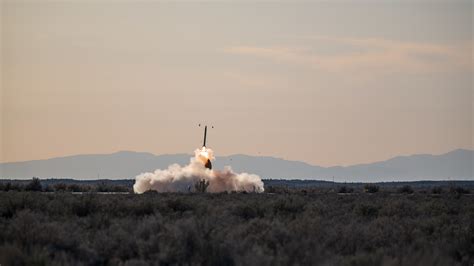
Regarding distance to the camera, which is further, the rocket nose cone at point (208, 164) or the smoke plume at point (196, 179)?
the rocket nose cone at point (208, 164)

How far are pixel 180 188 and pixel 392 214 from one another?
4343 cm

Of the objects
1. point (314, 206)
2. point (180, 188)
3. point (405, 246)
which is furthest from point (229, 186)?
point (405, 246)

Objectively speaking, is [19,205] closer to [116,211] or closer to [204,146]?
[116,211]

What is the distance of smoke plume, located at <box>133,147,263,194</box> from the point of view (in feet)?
283

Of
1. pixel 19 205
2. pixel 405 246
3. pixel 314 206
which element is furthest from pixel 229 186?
pixel 405 246

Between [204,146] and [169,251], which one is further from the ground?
[204,146]

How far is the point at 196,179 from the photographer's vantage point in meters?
86.7

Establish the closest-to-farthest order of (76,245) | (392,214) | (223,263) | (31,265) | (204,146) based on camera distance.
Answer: (31,265) < (223,263) < (76,245) < (392,214) < (204,146)

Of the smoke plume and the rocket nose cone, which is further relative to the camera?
the rocket nose cone

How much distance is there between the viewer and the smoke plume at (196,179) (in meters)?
86.1

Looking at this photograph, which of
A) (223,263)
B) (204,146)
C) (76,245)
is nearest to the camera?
(223,263)

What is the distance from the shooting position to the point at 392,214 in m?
42.8

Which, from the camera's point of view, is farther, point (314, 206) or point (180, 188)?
point (180, 188)

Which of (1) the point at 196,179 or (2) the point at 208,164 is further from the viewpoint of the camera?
(2) the point at 208,164
